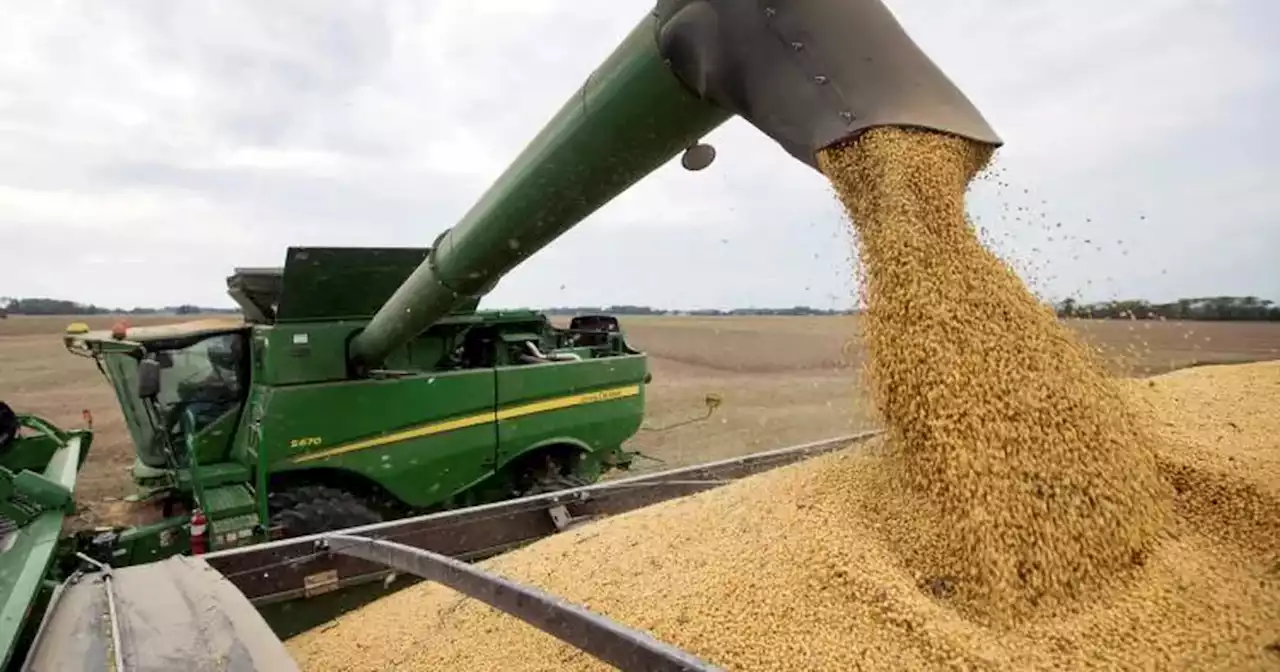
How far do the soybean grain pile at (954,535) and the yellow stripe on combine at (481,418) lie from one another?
293 centimetres

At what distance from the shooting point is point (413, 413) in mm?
5387

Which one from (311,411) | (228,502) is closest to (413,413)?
(311,411)

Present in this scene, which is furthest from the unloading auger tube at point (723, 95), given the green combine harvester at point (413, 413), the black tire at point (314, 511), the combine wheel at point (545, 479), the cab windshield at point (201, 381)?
the combine wheel at point (545, 479)

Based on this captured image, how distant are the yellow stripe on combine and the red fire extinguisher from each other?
0.61 metres

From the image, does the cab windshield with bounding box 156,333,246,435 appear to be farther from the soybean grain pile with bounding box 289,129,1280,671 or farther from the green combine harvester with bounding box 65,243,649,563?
the soybean grain pile with bounding box 289,129,1280,671

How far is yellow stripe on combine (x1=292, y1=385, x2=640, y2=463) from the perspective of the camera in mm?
5121

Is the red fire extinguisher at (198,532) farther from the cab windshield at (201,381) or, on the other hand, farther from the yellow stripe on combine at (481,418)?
the cab windshield at (201,381)

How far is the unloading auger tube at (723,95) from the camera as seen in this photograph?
81.9 inches

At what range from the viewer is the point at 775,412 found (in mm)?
15961

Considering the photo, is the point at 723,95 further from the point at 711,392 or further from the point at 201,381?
the point at 711,392

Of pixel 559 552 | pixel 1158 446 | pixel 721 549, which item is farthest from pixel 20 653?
pixel 1158 446

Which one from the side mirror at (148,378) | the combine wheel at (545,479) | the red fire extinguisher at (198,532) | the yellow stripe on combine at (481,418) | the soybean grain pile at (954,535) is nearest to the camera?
the soybean grain pile at (954,535)

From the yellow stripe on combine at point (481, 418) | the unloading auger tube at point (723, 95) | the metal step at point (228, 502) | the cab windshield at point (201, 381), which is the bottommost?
the metal step at point (228, 502)

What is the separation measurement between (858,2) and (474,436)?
4.29 m
